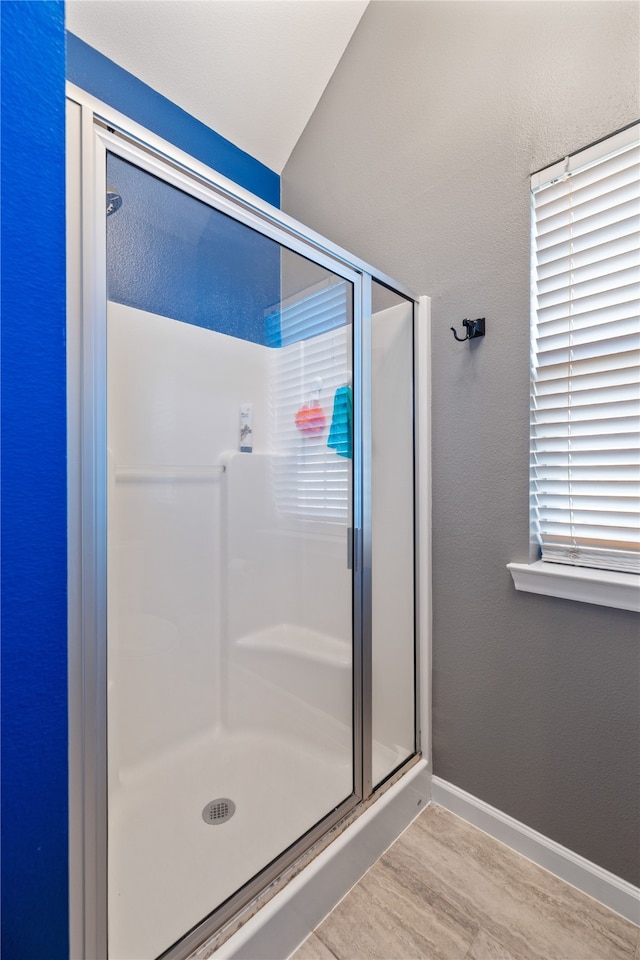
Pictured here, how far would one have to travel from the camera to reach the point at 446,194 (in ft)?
4.78

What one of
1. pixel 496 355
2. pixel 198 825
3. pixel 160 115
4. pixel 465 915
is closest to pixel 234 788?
pixel 198 825

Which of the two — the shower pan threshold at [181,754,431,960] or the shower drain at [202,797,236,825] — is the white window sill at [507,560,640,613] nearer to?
the shower pan threshold at [181,754,431,960]

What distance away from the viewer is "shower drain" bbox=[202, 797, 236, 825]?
4.24 ft

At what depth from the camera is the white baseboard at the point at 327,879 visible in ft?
3.12

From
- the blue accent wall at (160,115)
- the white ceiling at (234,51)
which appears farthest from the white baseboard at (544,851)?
the white ceiling at (234,51)

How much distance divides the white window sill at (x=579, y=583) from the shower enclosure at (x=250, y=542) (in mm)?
397

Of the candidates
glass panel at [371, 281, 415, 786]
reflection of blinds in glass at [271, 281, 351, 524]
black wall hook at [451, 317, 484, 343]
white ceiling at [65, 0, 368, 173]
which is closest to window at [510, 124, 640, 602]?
black wall hook at [451, 317, 484, 343]

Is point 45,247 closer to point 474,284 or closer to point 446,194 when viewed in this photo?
point 474,284

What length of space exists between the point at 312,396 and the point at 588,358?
78 centimetres

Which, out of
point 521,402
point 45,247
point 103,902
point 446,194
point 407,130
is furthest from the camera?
point 407,130

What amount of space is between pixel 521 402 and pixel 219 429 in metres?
1.00

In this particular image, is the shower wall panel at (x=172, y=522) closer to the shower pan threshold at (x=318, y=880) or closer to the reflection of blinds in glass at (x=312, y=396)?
the reflection of blinds in glass at (x=312, y=396)

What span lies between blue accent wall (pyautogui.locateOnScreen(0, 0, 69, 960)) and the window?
1.18 m

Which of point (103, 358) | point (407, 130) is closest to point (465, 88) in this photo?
point (407, 130)
